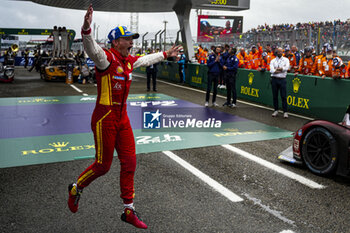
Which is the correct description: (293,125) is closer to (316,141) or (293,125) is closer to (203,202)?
(316,141)

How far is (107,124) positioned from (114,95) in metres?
0.31

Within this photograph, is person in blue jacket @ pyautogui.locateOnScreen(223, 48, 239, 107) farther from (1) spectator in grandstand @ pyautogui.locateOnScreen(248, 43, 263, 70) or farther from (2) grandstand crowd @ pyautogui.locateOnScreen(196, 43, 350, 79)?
(1) spectator in grandstand @ pyautogui.locateOnScreen(248, 43, 263, 70)

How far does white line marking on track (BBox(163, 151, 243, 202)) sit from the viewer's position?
4.54 meters

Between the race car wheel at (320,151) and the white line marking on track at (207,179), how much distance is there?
1.62 meters

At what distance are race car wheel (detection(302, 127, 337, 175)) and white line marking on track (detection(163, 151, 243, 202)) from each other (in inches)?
63.8

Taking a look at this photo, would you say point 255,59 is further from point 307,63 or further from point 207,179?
point 207,179

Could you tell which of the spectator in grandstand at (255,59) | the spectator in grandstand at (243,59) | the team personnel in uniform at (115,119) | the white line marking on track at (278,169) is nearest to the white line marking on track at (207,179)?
the white line marking on track at (278,169)

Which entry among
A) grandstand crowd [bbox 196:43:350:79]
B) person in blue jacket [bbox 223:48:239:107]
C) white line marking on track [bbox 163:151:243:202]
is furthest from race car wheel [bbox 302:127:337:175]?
person in blue jacket [bbox 223:48:239:107]

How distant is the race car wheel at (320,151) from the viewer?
198 inches

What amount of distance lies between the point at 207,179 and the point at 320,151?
1.81m

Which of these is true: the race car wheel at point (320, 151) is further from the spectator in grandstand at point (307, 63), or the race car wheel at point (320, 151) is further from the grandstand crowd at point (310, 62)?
the spectator in grandstand at point (307, 63)

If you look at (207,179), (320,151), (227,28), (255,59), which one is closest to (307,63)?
(255,59)

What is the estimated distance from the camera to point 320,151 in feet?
17.3

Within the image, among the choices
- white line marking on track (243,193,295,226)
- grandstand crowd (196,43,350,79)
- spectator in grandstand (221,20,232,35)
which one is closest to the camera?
white line marking on track (243,193,295,226)
